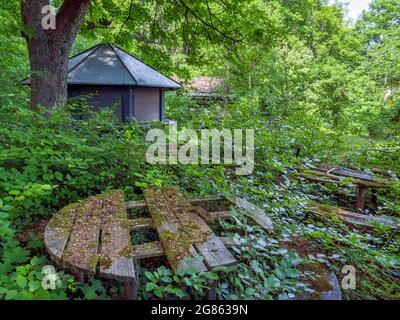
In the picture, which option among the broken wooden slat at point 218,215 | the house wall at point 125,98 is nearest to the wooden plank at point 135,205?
the broken wooden slat at point 218,215

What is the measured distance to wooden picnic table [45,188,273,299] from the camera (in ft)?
5.08

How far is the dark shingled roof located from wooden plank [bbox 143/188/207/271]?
264 inches

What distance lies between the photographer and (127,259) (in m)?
1.59

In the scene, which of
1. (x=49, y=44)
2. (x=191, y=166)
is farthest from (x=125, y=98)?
(x=191, y=166)

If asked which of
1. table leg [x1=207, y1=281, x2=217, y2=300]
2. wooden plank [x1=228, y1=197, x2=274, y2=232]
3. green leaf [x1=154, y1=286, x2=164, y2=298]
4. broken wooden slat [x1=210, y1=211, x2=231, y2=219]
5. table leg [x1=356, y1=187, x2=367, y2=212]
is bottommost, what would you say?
table leg [x1=356, y1=187, x2=367, y2=212]

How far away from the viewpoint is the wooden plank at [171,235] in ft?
5.35

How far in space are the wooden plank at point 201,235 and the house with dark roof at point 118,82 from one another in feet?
19.1

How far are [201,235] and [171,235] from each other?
211 mm

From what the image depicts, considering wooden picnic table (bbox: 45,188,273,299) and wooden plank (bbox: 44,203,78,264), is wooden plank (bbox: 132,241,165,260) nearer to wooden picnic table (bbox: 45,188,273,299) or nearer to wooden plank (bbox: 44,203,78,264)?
wooden picnic table (bbox: 45,188,273,299)

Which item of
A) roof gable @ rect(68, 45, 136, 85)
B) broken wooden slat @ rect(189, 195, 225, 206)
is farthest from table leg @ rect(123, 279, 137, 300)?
roof gable @ rect(68, 45, 136, 85)

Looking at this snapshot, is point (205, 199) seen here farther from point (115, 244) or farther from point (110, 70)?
point (110, 70)

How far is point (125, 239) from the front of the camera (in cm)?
181

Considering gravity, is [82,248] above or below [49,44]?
below
